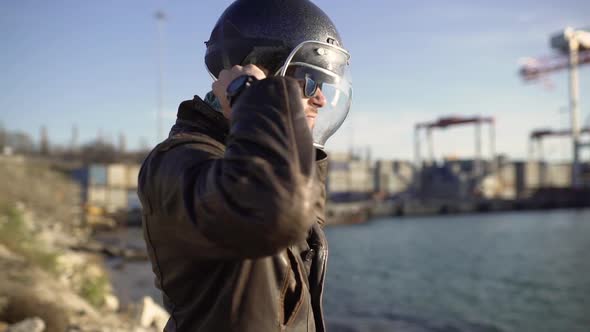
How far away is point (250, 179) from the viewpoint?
33.2 inches

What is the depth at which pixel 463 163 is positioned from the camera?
210 feet

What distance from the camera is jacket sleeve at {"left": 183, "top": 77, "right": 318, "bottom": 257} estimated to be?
32.9 inches

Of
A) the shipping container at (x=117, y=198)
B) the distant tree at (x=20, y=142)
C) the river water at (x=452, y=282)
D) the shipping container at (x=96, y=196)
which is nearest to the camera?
the river water at (x=452, y=282)

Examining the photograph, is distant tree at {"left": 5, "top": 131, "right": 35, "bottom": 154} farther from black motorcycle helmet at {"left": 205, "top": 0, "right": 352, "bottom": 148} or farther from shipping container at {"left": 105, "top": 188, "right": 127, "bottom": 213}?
black motorcycle helmet at {"left": 205, "top": 0, "right": 352, "bottom": 148}

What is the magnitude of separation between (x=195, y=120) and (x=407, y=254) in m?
22.2

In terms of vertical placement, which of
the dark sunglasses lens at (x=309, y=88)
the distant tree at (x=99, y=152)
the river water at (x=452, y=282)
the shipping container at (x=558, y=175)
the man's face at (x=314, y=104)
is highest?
the distant tree at (x=99, y=152)

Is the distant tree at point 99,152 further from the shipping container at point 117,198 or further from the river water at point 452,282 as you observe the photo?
the river water at point 452,282

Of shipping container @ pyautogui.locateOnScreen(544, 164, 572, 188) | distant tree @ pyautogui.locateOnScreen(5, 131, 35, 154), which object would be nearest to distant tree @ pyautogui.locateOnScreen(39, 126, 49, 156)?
distant tree @ pyautogui.locateOnScreen(5, 131, 35, 154)

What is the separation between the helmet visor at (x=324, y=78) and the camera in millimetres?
1190

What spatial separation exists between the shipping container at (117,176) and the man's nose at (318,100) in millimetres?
37993

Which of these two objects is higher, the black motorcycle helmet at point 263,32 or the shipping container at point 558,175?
the black motorcycle helmet at point 263,32

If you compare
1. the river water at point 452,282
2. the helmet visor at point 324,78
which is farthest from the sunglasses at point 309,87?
the river water at point 452,282

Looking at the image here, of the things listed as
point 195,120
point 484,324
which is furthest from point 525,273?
point 195,120

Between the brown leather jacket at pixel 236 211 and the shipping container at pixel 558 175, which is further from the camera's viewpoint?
the shipping container at pixel 558 175
